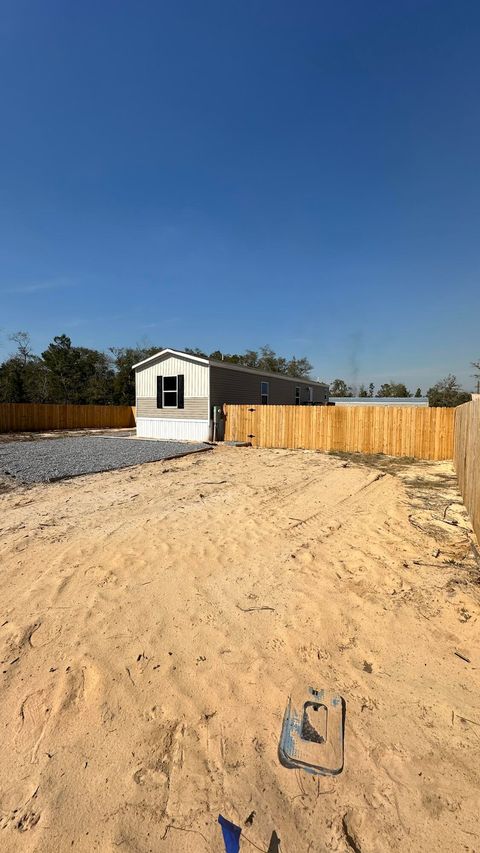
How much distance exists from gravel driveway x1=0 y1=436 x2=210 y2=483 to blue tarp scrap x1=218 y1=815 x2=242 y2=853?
7.68 m

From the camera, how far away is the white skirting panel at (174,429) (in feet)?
55.1

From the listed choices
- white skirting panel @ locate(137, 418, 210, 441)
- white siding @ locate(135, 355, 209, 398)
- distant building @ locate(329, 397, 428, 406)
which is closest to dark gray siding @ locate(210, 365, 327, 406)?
white siding @ locate(135, 355, 209, 398)

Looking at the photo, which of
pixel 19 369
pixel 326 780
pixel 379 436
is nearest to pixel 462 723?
pixel 326 780

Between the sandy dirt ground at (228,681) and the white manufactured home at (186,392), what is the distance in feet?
38.3

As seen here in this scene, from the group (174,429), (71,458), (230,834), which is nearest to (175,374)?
(174,429)

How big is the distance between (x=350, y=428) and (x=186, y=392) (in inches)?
292

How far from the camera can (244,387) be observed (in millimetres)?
18500

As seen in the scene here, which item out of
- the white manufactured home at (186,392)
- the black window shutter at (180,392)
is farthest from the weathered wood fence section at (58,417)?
the black window shutter at (180,392)

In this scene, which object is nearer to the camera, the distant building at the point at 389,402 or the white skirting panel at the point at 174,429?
the white skirting panel at the point at 174,429

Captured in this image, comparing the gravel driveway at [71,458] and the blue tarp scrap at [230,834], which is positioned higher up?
the gravel driveway at [71,458]

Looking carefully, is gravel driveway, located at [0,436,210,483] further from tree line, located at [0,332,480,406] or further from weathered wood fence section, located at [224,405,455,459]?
tree line, located at [0,332,480,406]

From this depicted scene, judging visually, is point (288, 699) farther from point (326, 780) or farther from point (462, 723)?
point (462, 723)

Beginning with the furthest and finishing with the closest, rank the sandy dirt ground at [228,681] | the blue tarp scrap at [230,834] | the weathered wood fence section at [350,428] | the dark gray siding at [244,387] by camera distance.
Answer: the dark gray siding at [244,387], the weathered wood fence section at [350,428], the sandy dirt ground at [228,681], the blue tarp scrap at [230,834]

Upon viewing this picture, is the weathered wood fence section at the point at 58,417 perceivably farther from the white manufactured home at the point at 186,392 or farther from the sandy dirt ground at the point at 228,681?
the sandy dirt ground at the point at 228,681
